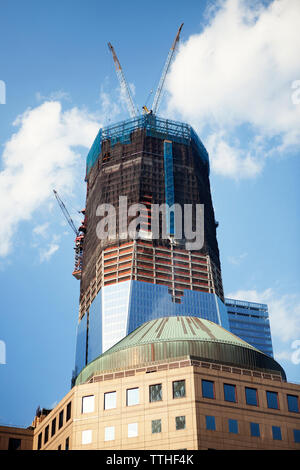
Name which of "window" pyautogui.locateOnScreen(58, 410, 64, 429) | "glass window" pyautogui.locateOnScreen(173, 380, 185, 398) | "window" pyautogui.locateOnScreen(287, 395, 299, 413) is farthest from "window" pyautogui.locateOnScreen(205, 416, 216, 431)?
"window" pyautogui.locateOnScreen(58, 410, 64, 429)

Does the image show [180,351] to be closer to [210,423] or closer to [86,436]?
[210,423]

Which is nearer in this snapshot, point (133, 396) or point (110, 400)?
point (133, 396)

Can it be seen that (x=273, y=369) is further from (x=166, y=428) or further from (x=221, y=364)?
(x=166, y=428)

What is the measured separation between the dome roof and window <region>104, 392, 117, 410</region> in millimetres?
7431

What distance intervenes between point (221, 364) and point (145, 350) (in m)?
13.0

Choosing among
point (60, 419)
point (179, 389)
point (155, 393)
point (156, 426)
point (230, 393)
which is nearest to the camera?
point (156, 426)

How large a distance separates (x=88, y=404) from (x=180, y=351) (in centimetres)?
Result: 1728

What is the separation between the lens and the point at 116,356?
11244 centimetres

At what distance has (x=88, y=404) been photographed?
341 feet

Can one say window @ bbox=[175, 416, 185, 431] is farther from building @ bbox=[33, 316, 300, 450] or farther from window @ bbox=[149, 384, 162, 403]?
window @ bbox=[149, 384, 162, 403]

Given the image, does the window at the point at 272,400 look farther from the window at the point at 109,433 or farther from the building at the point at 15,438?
the building at the point at 15,438

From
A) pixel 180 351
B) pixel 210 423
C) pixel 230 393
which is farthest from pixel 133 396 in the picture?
pixel 230 393
